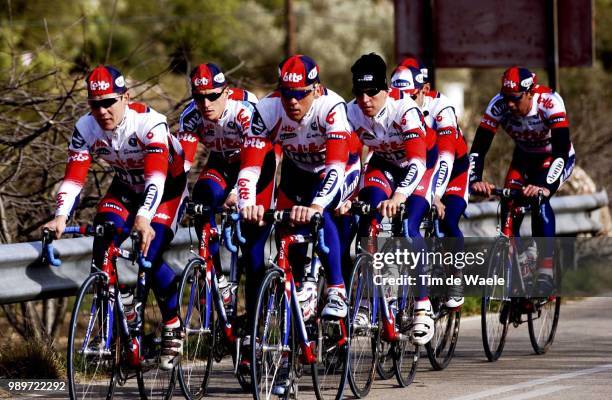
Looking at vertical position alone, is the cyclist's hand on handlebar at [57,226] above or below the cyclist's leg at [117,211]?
below

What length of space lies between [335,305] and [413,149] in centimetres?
150

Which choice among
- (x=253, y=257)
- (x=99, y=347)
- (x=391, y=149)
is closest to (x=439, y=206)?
(x=391, y=149)

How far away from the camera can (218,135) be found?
10547 millimetres

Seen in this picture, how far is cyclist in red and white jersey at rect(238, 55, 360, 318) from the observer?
8.91m

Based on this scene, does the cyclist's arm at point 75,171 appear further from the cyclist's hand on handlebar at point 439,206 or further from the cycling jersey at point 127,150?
the cyclist's hand on handlebar at point 439,206

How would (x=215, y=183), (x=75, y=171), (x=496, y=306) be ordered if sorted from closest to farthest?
(x=75, y=171), (x=215, y=183), (x=496, y=306)

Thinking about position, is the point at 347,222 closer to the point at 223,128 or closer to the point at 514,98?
the point at 223,128

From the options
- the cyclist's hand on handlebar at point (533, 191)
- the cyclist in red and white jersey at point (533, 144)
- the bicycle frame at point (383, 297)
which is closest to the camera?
the bicycle frame at point (383, 297)

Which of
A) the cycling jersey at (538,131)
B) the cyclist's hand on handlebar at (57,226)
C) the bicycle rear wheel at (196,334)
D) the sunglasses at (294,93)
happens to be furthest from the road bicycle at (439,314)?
the cyclist's hand on handlebar at (57,226)

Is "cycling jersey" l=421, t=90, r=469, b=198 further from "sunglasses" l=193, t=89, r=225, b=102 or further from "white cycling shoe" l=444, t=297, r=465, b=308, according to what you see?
"sunglasses" l=193, t=89, r=225, b=102

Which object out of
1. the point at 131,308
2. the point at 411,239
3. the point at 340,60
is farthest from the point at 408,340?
the point at 340,60

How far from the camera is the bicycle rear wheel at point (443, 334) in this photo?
1092 centimetres

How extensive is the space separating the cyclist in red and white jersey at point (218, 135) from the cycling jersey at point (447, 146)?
1572 mm

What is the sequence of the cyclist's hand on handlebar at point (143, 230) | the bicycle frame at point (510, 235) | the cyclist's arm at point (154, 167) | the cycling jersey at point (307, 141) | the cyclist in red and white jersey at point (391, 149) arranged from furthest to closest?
the bicycle frame at point (510, 235) → the cyclist in red and white jersey at point (391, 149) → the cycling jersey at point (307, 141) → the cyclist's arm at point (154, 167) → the cyclist's hand on handlebar at point (143, 230)
